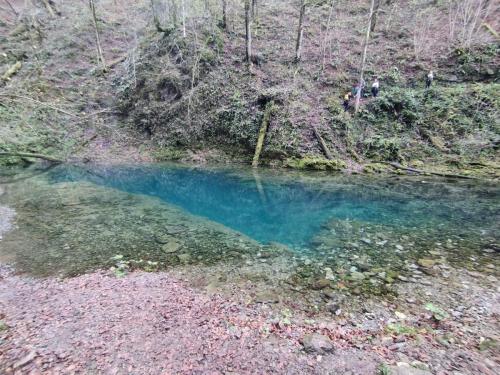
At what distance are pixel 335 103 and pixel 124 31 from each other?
25.7 meters

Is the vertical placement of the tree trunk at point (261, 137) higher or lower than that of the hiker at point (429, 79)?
lower

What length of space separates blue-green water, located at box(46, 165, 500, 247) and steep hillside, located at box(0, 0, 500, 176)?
2.72m

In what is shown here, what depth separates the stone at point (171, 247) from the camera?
8.08 metres

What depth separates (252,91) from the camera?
774 inches

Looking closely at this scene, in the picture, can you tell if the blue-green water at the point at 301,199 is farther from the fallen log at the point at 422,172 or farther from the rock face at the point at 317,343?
the rock face at the point at 317,343

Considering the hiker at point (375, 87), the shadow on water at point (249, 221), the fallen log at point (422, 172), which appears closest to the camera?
the shadow on water at point (249, 221)

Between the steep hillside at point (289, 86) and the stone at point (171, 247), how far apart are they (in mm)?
8685

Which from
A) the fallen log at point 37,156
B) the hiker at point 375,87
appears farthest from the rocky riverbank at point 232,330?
the fallen log at point 37,156

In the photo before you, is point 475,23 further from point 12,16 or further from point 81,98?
point 12,16

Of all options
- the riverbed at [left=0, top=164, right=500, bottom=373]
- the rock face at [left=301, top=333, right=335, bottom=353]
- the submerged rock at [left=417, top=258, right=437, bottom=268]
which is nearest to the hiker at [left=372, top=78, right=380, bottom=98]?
the riverbed at [left=0, top=164, right=500, bottom=373]

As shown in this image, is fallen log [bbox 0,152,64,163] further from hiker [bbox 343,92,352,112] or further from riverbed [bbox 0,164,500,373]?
hiker [bbox 343,92,352,112]

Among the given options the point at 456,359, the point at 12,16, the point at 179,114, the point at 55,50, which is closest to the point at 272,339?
the point at 456,359

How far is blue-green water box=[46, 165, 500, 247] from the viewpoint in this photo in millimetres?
9672

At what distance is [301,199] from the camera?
12.5 metres
